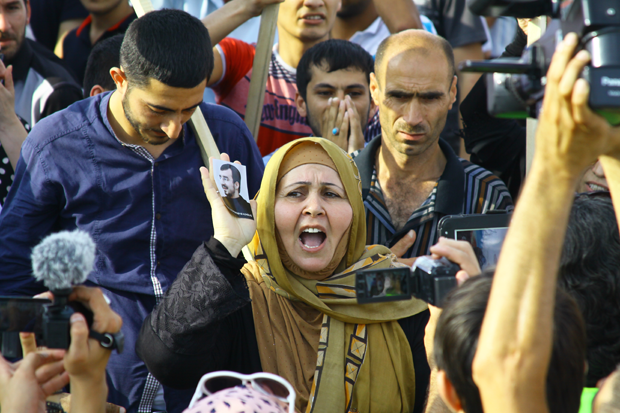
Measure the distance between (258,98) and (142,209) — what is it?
1.10 m

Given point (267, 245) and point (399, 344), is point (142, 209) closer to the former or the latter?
point (267, 245)

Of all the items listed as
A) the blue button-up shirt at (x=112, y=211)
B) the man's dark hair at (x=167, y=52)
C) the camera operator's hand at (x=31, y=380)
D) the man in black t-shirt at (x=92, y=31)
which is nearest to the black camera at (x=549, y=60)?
the camera operator's hand at (x=31, y=380)

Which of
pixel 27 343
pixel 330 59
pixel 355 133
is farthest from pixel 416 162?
pixel 27 343

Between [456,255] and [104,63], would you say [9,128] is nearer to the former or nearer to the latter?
[104,63]

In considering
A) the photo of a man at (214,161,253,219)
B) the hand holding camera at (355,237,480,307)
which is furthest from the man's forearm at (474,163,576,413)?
the photo of a man at (214,161,253,219)

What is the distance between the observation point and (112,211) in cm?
284

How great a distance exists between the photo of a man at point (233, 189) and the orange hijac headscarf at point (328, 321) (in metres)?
0.15

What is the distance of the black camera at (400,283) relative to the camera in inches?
66.8

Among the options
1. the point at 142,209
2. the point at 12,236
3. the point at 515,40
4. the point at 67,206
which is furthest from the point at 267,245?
the point at 515,40

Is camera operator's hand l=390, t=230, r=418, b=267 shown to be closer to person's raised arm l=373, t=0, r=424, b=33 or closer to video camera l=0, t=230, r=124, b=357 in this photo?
person's raised arm l=373, t=0, r=424, b=33

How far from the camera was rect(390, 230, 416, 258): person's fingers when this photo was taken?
3.23 meters

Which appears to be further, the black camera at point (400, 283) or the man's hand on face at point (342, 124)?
the man's hand on face at point (342, 124)

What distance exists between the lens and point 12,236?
2.76 m

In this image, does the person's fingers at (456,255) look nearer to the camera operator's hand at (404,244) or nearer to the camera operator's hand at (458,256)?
the camera operator's hand at (458,256)
